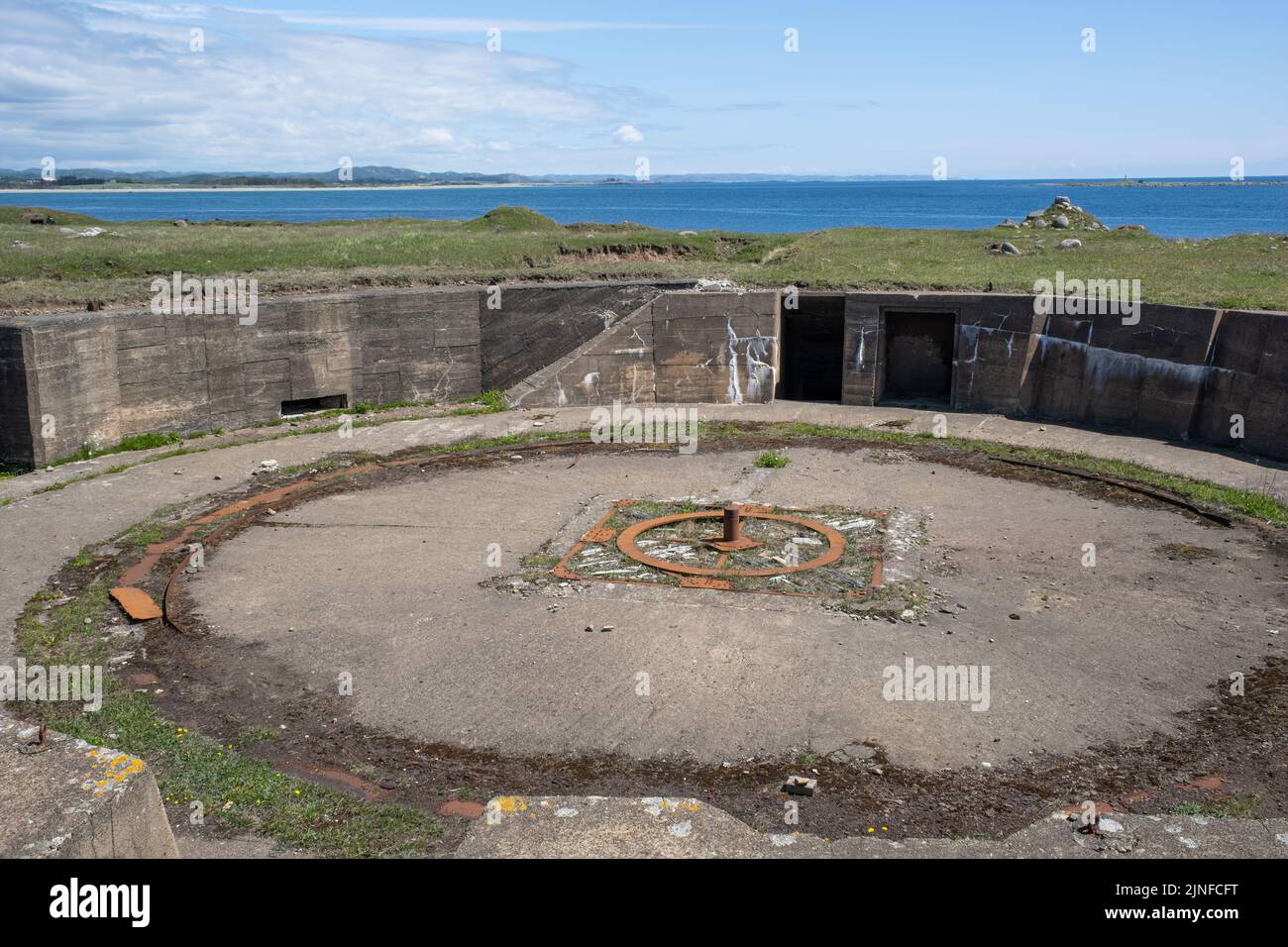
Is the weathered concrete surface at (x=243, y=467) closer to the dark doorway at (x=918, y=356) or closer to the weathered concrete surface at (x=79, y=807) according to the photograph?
the dark doorway at (x=918, y=356)

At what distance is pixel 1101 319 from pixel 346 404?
12.0m

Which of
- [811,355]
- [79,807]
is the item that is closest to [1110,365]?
[811,355]

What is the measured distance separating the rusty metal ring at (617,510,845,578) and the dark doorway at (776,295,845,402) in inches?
303

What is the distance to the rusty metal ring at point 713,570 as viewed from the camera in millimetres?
10703

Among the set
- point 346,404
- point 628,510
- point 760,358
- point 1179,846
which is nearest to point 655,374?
point 760,358

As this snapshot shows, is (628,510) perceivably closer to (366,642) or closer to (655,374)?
(366,642)

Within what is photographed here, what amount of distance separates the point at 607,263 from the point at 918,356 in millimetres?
8966

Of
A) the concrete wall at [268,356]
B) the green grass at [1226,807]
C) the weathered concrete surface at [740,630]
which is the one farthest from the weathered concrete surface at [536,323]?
the green grass at [1226,807]

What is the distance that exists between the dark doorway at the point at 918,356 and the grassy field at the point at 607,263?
0.62 m

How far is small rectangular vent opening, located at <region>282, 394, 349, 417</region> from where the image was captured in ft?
58.0

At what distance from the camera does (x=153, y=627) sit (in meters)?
9.67

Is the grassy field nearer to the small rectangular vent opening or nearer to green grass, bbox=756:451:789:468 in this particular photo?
the small rectangular vent opening

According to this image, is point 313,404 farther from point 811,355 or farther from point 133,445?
point 811,355
